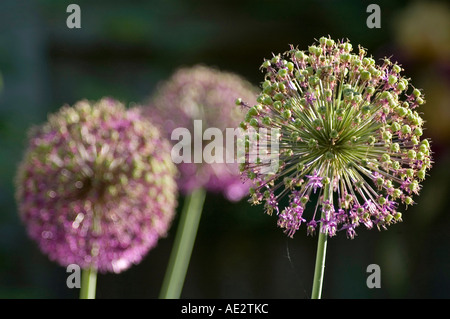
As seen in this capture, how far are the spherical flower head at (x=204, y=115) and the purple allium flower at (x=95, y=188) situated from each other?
10.4 inches

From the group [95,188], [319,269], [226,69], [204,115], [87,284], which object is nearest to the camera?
[319,269]

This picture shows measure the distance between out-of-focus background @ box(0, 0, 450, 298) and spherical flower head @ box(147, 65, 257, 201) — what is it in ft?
4.39

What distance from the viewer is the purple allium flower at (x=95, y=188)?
98 centimetres

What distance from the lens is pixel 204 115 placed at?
1.38 meters

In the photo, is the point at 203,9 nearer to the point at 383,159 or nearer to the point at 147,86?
the point at 147,86

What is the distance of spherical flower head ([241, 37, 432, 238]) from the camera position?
0.68 m

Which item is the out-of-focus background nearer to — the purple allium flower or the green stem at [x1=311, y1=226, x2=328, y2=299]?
the purple allium flower

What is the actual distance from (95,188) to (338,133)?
0.45 meters

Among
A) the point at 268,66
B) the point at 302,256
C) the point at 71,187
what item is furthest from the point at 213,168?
the point at 302,256

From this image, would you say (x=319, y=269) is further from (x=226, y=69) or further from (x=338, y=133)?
(x=226, y=69)

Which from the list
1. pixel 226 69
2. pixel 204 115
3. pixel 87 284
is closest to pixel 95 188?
pixel 87 284

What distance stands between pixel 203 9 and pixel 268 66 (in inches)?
91.5

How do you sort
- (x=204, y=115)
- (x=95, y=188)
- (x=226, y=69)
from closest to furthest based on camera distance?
(x=95, y=188), (x=204, y=115), (x=226, y=69)

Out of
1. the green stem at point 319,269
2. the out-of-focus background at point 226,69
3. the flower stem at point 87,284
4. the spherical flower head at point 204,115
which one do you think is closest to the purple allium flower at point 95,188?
the flower stem at point 87,284
